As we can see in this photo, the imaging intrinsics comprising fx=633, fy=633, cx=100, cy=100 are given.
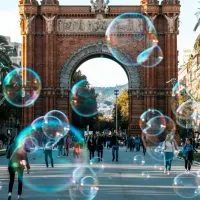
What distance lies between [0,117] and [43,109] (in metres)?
4.61

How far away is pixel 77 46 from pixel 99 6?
4.53 m

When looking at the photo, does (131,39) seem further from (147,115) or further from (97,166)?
(97,166)

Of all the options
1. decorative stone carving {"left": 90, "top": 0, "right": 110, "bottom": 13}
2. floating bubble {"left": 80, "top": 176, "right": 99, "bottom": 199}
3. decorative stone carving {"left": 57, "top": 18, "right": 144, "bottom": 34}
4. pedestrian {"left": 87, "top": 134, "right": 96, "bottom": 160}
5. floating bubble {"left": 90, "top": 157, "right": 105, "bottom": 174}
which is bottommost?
floating bubble {"left": 90, "top": 157, "right": 105, "bottom": 174}

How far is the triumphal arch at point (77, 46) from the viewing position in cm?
6156

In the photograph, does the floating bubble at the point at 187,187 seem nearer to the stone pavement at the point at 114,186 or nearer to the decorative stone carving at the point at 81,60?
the stone pavement at the point at 114,186

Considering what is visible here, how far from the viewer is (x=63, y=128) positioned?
133 ft

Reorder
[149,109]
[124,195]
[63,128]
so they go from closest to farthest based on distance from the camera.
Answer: [124,195] < [63,128] < [149,109]

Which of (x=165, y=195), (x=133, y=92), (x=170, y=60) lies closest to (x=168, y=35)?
(x=170, y=60)

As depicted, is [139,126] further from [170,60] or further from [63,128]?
[63,128]

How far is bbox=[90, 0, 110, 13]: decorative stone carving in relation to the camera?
2454 inches

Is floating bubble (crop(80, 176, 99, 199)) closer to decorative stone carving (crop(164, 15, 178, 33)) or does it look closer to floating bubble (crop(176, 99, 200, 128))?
floating bubble (crop(176, 99, 200, 128))

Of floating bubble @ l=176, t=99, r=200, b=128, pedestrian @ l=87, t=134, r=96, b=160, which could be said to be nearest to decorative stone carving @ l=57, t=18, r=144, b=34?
floating bubble @ l=176, t=99, r=200, b=128

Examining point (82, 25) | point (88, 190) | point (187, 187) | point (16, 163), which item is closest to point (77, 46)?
point (82, 25)

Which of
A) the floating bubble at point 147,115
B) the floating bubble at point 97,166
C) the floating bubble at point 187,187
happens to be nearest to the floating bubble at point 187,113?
the floating bubble at point 147,115
